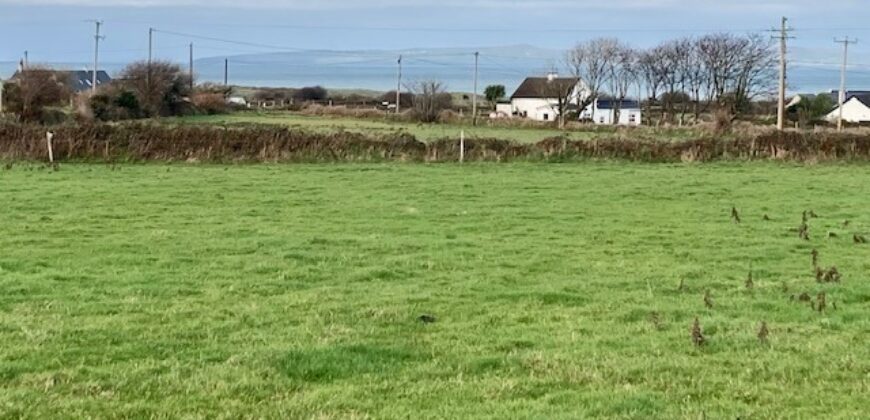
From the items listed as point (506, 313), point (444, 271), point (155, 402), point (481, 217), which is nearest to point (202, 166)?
point (481, 217)

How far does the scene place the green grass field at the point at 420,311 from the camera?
6.15m

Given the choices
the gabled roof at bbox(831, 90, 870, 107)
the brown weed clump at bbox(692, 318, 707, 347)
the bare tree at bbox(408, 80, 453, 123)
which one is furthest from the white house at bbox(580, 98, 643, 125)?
the brown weed clump at bbox(692, 318, 707, 347)

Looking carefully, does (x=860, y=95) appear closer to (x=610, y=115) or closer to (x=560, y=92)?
(x=610, y=115)

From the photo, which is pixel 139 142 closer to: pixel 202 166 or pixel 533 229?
pixel 202 166

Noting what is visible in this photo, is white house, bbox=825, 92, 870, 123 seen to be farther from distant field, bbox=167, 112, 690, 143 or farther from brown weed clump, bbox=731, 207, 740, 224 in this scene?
brown weed clump, bbox=731, 207, 740, 224

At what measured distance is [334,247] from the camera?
13375 mm

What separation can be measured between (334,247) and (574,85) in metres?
87.7

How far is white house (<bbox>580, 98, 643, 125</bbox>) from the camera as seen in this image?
98.8m

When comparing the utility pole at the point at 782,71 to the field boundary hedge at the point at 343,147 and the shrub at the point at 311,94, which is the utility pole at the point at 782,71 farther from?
the shrub at the point at 311,94

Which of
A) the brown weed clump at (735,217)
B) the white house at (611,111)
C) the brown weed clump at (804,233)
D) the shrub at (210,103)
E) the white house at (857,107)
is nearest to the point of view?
the brown weed clump at (804,233)

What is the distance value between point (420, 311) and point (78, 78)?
309ft

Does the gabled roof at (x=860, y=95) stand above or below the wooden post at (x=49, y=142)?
above

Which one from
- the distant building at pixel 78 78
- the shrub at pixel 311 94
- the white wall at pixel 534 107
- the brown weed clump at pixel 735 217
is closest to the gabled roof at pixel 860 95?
the white wall at pixel 534 107

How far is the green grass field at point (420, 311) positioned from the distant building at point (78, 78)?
5027 cm
